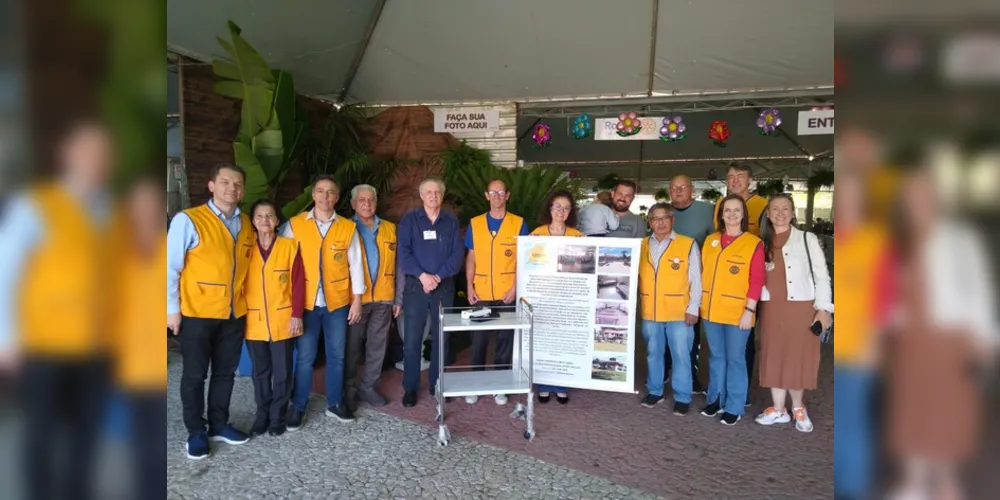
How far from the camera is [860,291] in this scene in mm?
558

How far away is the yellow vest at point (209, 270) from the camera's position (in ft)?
9.67

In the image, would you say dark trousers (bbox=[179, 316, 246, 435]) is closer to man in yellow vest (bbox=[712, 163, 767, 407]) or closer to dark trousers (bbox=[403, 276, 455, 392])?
dark trousers (bbox=[403, 276, 455, 392])

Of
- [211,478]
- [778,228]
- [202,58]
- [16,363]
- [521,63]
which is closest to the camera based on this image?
[16,363]

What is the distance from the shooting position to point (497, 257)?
4.00 meters

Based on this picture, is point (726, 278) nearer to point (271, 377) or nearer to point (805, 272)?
point (805, 272)

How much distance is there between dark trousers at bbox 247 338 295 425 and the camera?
11.3ft

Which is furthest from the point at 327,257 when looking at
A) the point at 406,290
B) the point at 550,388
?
the point at 550,388

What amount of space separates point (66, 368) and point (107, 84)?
32cm

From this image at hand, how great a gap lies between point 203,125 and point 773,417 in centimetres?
617

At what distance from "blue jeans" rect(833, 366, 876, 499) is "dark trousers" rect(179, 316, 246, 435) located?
3.18 metres

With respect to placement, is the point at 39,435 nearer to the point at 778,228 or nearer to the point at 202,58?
the point at 778,228

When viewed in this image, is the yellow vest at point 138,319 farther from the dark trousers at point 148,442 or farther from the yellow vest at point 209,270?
the yellow vest at point 209,270

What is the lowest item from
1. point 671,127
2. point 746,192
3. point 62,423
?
point 62,423

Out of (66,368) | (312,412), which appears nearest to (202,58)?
(312,412)
